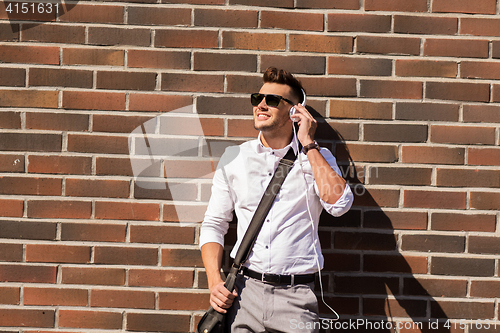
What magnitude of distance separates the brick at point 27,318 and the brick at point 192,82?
5.62 ft

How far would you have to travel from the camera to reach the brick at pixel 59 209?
2451 millimetres

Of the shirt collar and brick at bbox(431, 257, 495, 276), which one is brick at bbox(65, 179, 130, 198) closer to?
the shirt collar

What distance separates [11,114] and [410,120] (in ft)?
8.77

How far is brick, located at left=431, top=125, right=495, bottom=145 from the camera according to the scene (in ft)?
8.04

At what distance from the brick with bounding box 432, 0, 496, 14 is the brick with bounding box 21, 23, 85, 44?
2378 millimetres

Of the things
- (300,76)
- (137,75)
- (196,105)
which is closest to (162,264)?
(196,105)

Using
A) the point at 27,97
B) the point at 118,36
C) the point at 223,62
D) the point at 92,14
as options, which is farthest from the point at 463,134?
the point at 27,97

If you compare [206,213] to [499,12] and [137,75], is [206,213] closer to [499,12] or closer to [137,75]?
[137,75]

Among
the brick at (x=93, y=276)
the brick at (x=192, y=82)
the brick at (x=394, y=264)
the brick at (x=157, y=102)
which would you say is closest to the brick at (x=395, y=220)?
the brick at (x=394, y=264)

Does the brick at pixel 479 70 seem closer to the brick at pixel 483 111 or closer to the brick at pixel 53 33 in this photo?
the brick at pixel 483 111

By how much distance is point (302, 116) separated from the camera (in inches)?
84.8

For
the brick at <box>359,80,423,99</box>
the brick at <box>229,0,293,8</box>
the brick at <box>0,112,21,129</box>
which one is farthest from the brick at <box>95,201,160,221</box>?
the brick at <box>359,80,423,99</box>

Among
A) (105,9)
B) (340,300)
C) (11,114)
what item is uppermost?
(105,9)

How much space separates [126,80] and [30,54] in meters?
0.66
